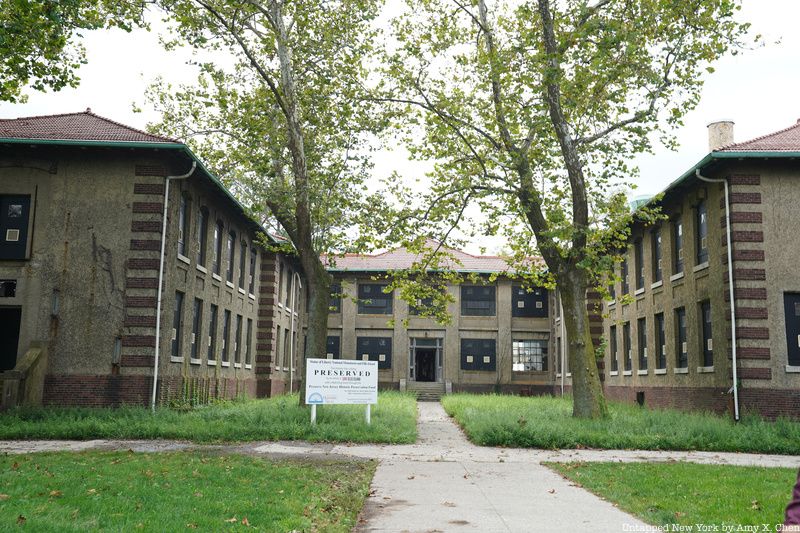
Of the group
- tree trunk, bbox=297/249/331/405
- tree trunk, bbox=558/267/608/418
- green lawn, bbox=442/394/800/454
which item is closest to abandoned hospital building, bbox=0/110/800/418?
tree trunk, bbox=297/249/331/405

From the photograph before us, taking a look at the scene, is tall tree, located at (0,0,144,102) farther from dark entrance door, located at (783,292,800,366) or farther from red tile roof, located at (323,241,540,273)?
red tile roof, located at (323,241,540,273)

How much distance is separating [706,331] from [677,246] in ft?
11.5

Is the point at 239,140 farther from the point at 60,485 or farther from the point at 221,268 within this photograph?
the point at 60,485

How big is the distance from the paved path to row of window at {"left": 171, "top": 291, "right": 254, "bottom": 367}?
728 centimetres

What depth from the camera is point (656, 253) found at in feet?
86.4

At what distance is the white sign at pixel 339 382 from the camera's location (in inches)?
669

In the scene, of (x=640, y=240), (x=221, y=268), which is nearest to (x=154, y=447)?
(x=221, y=268)

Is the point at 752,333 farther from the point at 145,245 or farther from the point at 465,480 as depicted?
the point at 145,245

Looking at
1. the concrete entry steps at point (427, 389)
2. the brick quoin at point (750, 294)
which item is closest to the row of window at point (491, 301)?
the concrete entry steps at point (427, 389)

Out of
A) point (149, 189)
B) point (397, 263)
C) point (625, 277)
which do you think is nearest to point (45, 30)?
point (149, 189)

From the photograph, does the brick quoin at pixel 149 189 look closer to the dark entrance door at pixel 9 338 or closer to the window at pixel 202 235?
the window at pixel 202 235

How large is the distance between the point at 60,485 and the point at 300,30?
13946 millimetres

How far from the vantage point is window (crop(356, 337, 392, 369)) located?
44094 mm

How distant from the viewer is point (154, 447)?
14.1m
